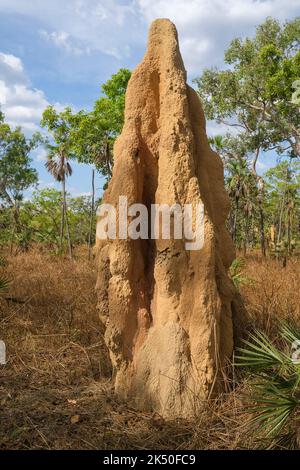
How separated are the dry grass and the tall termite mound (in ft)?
0.74

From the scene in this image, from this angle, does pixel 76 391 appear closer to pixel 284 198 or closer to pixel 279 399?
pixel 279 399

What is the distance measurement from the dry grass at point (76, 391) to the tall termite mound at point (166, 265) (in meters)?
0.23

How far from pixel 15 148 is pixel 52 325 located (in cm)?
2431

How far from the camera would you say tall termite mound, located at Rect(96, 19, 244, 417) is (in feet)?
13.3

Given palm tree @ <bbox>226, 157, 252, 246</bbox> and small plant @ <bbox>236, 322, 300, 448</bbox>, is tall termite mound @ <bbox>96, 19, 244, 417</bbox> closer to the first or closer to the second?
small plant @ <bbox>236, 322, 300, 448</bbox>

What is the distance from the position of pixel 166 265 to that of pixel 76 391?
153 cm

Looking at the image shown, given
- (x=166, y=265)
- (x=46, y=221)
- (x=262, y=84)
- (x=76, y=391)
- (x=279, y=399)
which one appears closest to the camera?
(x=279, y=399)

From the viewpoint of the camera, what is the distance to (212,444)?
3559 millimetres

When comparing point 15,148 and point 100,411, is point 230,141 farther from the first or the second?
point 100,411

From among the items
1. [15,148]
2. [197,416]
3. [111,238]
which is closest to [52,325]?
[111,238]

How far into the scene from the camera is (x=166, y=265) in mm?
4195

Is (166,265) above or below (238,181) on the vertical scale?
below

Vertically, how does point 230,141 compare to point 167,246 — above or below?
above

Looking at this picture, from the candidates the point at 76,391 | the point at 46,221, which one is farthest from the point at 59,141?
the point at 76,391
